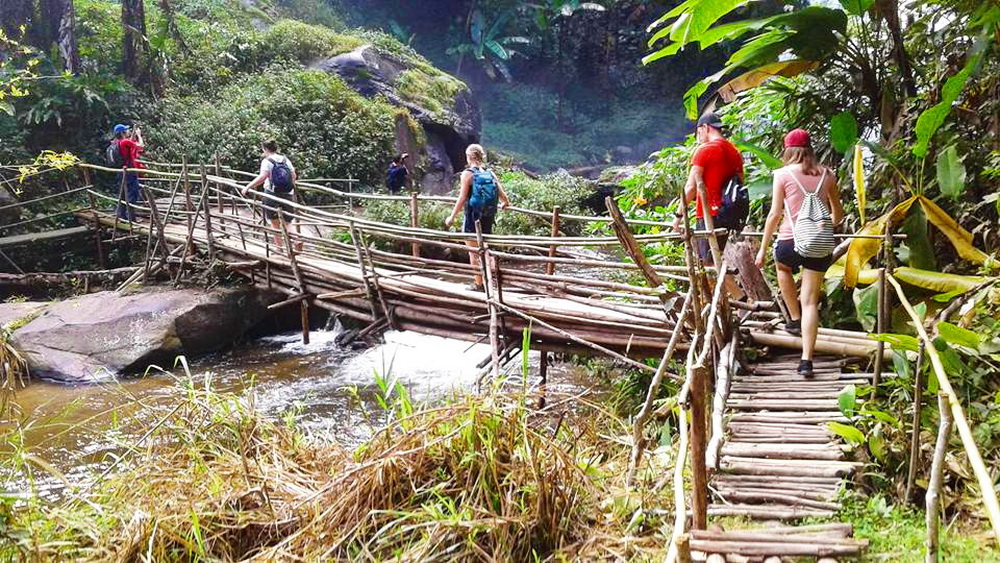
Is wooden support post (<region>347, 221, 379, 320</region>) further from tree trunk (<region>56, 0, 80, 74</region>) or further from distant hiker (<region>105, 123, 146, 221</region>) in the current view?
tree trunk (<region>56, 0, 80, 74</region>)

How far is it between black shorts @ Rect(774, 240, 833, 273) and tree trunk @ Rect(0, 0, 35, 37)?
14686 mm

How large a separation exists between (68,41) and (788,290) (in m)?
14.4

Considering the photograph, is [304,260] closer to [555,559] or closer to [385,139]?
[555,559]

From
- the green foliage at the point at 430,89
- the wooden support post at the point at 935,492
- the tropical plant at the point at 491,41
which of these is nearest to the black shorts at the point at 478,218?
the wooden support post at the point at 935,492

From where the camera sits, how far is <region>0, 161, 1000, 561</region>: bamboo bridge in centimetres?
233

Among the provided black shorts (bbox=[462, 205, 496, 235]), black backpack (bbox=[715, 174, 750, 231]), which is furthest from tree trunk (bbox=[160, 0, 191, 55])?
black backpack (bbox=[715, 174, 750, 231])

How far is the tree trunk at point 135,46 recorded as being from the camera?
14328mm

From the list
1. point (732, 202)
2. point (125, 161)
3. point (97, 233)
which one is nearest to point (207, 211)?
point (125, 161)

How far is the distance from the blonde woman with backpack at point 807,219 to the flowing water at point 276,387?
8.89 feet

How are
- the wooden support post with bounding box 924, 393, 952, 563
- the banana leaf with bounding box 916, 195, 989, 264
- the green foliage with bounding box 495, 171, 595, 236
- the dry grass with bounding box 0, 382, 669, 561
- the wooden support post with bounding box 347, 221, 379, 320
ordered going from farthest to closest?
the green foliage with bounding box 495, 171, 595, 236
the wooden support post with bounding box 347, 221, 379, 320
the banana leaf with bounding box 916, 195, 989, 264
the dry grass with bounding box 0, 382, 669, 561
the wooden support post with bounding box 924, 393, 952, 563

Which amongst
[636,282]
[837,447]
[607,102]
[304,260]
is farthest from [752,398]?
[607,102]

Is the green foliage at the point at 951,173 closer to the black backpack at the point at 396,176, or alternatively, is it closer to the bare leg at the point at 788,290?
the bare leg at the point at 788,290

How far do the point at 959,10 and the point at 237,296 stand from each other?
8091 millimetres

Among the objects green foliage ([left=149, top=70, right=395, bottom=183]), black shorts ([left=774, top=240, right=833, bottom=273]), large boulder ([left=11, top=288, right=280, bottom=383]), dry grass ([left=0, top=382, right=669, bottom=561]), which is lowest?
large boulder ([left=11, top=288, right=280, bottom=383])
